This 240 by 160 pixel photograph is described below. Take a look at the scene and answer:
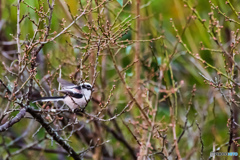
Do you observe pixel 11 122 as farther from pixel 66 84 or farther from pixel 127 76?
pixel 127 76

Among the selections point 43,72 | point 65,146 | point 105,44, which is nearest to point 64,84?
point 65,146

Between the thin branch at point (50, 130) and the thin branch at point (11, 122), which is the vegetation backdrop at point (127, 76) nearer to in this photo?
the thin branch at point (50, 130)

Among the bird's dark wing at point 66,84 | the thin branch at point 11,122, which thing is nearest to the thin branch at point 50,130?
the thin branch at point 11,122

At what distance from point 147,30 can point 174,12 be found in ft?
4.51

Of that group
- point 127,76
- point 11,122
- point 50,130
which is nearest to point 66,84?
point 50,130

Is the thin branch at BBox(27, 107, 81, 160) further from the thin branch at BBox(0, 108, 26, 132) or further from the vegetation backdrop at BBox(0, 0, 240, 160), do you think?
the vegetation backdrop at BBox(0, 0, 240, 160)

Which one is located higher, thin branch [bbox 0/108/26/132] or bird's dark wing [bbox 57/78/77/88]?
bird's dark wing [bbox 57/78/77/88]

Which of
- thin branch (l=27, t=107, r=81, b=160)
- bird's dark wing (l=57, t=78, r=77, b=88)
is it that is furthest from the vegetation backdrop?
thin branch (l=27, t=107, r=81, b=160)

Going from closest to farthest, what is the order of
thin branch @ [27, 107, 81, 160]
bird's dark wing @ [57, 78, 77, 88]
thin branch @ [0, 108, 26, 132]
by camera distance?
thin branch @ [0, 108, 26, 132], thin branch @ [27, 107, 81, 160], bird's dark wing @ [57, 78, 77, 88]

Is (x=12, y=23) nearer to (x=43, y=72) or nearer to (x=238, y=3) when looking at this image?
(x=43, y=72)

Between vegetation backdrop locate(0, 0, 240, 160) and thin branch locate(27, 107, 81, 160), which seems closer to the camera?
thin branch locate(27, 107, 81, 160)

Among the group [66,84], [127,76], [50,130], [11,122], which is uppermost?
[66,84]

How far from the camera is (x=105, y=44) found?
3209 millimetres

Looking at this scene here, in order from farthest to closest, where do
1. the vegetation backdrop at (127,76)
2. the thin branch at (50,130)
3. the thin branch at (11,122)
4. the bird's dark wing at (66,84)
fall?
the vegetation backdrop at (127,76) → the bird's dark wing at (66,84) → the thin branch at (50,130) → the thin branch at (11,122)
